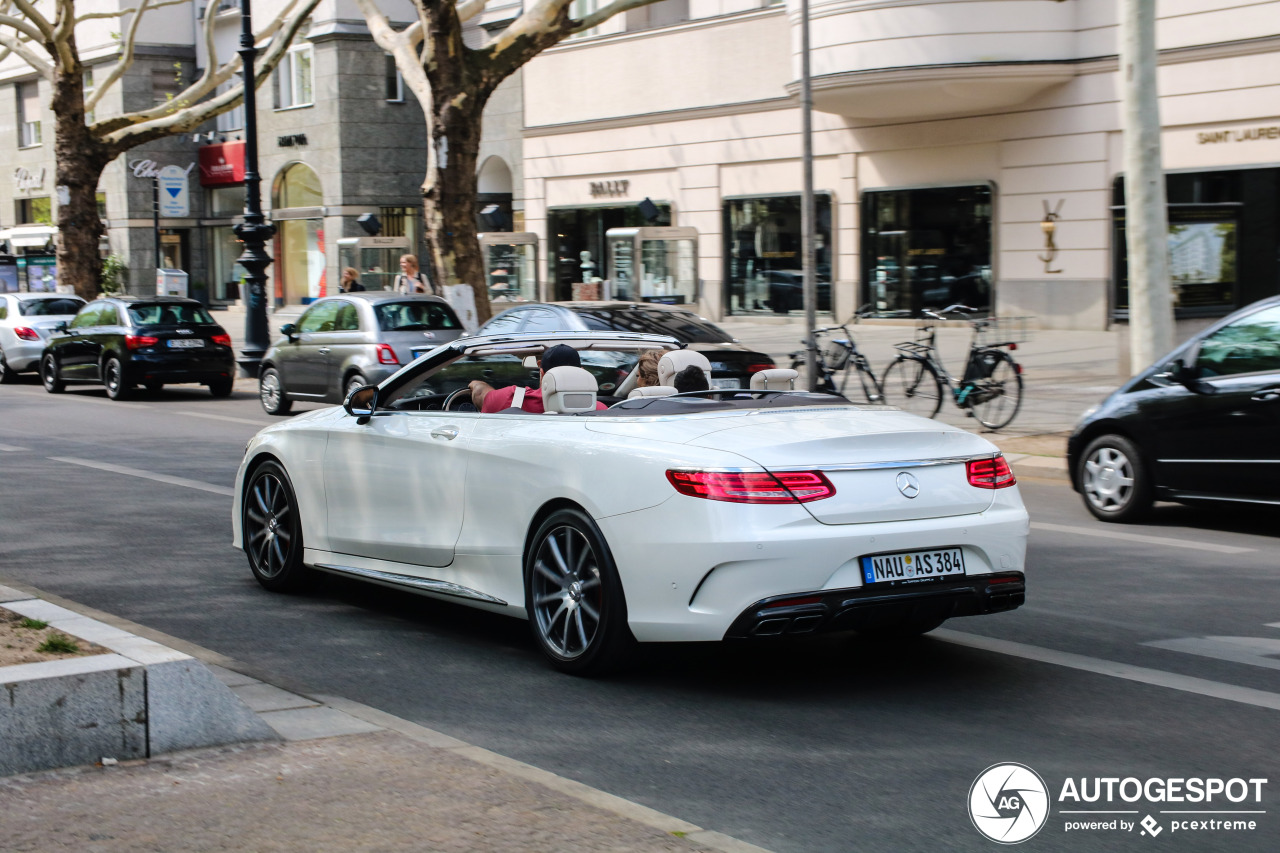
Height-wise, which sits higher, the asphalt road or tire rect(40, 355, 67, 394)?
tire rect(40, 355, 67, 394)

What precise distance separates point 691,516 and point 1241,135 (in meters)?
20.8

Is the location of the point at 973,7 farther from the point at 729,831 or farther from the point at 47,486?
the point at 729,831

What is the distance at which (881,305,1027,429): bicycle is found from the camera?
607 inches

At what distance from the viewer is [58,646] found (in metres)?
4.98

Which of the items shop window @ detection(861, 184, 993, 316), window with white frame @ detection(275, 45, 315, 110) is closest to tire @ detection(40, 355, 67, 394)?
shop window @ detection(861, 184, 993, 316)

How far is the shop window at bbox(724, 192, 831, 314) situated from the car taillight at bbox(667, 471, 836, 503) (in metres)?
25.5

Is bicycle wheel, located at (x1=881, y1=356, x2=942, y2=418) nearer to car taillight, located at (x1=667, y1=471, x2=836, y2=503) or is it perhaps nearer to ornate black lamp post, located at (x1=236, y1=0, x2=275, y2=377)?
car taillight, located at (x1=667, y1=471, x2=836, y2=503)

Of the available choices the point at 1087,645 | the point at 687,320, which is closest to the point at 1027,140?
the point at 687,320

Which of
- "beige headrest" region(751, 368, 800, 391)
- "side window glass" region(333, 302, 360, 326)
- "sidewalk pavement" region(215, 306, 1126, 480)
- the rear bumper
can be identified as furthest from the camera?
"side window glass" region(333, 302, 360, 326)

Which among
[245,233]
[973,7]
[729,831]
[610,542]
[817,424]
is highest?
[973,7]

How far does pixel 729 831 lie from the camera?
4.25 m

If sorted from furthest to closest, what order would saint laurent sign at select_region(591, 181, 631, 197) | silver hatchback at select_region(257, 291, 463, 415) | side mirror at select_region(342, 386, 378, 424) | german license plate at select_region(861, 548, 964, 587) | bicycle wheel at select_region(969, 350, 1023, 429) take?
saint laurent sign at select_region(591, 181, 631, 197)
silver hatchback at select_region(257, 291, 463, 415)
bicycle wheel at select_region(969, 350, 1023, 429)
side mirror at select_region(342, 386, 378, 424)
german license plate at select_region(861, 548, 964, 587)

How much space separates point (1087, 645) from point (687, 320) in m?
10.3

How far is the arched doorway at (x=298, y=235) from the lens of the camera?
4544 cm
